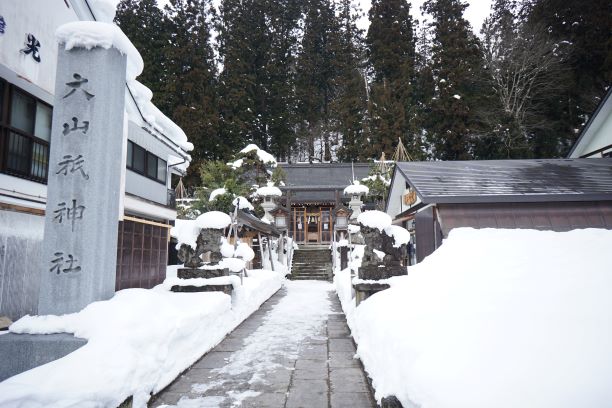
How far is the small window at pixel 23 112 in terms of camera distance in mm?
7969

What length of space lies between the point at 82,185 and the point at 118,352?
2.11 meters

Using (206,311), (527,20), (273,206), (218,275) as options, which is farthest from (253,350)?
(527,20)

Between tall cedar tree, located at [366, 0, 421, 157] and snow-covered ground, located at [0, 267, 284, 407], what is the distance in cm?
2668

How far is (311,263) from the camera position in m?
20.6

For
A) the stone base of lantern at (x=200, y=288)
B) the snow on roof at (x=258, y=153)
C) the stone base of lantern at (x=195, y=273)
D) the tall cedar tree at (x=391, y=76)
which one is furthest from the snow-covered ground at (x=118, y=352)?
the tall cedar tree at (x=391, y=76)

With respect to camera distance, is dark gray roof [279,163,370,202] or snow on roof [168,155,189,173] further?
dark gray roof [279,163,370,202]

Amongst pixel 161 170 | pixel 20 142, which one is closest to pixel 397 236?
pixel 20 142

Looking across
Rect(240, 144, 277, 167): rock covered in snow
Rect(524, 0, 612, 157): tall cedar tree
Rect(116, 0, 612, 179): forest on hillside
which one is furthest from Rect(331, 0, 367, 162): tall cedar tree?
Rect(524, 0, 612, 157): tall cedar tree

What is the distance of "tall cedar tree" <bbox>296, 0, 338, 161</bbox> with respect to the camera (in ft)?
128

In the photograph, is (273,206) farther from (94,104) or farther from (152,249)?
(94,104)

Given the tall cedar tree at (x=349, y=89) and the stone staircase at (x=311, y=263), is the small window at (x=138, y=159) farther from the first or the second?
the tall cedar tree at (x=349, y=89)

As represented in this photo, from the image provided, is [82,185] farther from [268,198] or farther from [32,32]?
[268,198]

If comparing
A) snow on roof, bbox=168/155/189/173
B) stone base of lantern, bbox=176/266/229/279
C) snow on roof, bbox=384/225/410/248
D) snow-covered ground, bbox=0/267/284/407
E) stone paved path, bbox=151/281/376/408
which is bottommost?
stone paved path, bbox=151/281/376/408

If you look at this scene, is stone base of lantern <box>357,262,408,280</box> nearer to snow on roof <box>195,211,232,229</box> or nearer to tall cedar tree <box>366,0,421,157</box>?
snow on roof <box>195,211,232,229</box>
